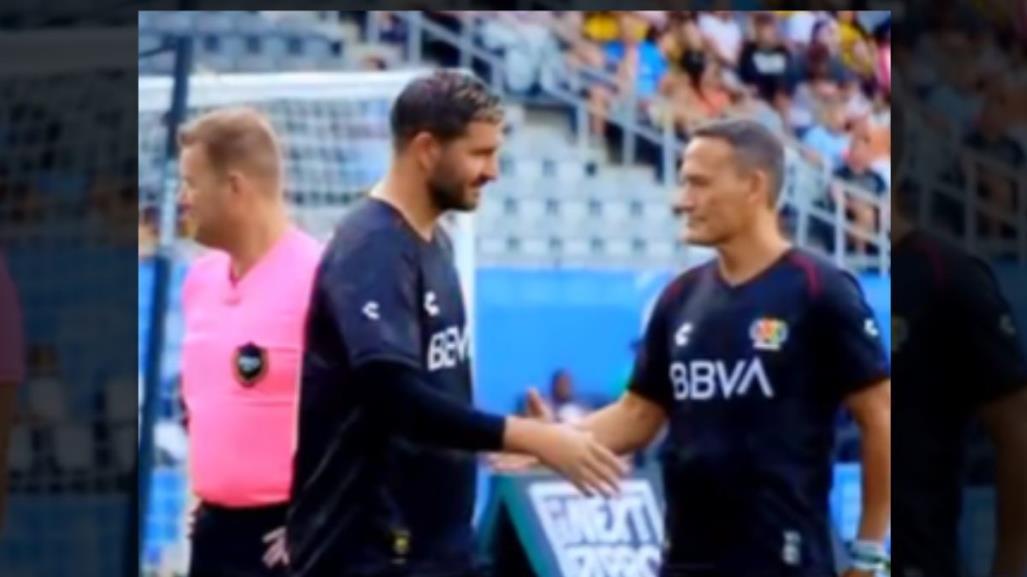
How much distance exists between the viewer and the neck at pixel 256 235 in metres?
5.60

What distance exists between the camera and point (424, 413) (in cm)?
550

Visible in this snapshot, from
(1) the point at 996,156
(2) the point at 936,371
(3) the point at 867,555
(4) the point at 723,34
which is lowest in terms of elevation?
(3) the point at 867,555

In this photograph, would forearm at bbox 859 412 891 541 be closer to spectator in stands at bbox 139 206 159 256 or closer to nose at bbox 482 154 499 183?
nose at bbox 482 154 499 183

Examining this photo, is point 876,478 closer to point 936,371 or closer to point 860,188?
point 936,371

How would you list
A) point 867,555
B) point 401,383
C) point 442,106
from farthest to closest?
point 867,555 < point 442,106 < point 401,383

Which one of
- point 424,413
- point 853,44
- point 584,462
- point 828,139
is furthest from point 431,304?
point 853,44

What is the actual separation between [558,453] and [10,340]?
1.23 meters

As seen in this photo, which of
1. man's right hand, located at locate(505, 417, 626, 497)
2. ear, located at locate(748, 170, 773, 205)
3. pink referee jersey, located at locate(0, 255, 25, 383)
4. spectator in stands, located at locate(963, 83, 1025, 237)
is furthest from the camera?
spectator in stands, located at locate(963, 83, 1025, 237)

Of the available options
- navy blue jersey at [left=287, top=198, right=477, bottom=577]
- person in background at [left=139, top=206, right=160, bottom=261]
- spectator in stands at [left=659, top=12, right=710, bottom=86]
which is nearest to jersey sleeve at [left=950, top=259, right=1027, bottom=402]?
spectator in stands at [left=659, top=12, right=710, bottom=86]

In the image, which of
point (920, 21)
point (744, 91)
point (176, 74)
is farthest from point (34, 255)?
point (920, 21)

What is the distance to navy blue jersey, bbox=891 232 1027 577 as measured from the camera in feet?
19.0

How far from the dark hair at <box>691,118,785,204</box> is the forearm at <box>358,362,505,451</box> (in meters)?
0.77

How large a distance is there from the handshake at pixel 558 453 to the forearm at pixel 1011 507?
86cm

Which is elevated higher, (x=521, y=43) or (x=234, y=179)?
(x=521, y=43)
